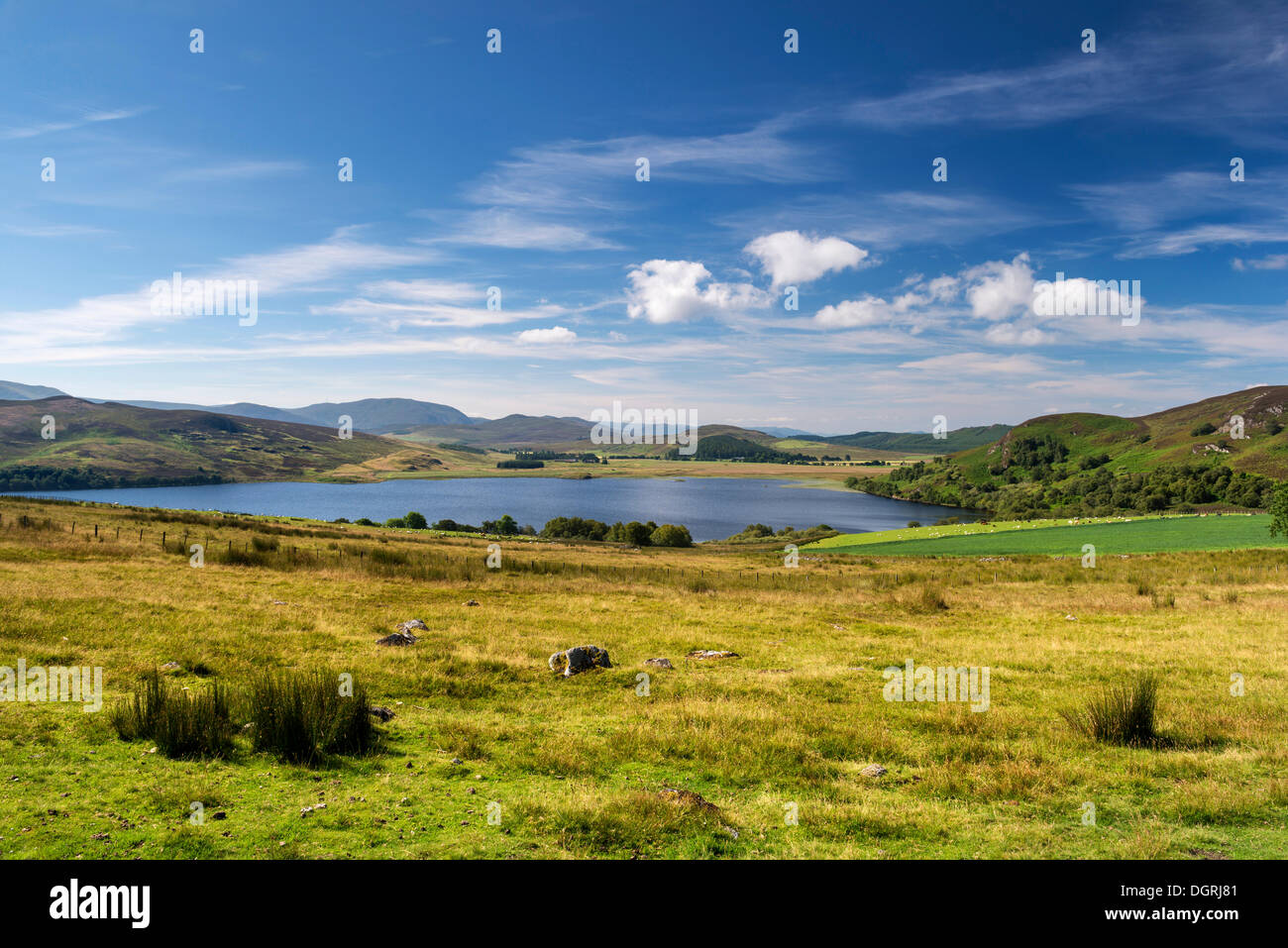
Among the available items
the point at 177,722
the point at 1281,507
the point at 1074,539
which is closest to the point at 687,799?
the point at 177,722

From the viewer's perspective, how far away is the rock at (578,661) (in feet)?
55.2

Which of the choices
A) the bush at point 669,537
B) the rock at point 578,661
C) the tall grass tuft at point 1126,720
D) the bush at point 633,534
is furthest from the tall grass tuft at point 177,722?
the bush at point 633,534

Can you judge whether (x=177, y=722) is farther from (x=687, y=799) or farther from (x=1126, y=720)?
(x=1126, y=720)

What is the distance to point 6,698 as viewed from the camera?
1150 centimetres

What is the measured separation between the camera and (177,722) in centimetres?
1005

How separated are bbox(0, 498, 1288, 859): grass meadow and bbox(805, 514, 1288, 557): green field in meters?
33.7

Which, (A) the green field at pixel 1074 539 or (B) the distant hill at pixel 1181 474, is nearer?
(A) the green field at pixel 1074 539

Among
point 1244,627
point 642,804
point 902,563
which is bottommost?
point 902,563

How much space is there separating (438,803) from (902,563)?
57.6 metres

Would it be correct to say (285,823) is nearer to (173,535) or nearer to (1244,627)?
(1244,627)

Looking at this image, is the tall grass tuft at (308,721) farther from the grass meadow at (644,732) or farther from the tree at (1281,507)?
the tree at (1281,507)

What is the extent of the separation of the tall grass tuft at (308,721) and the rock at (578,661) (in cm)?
632
